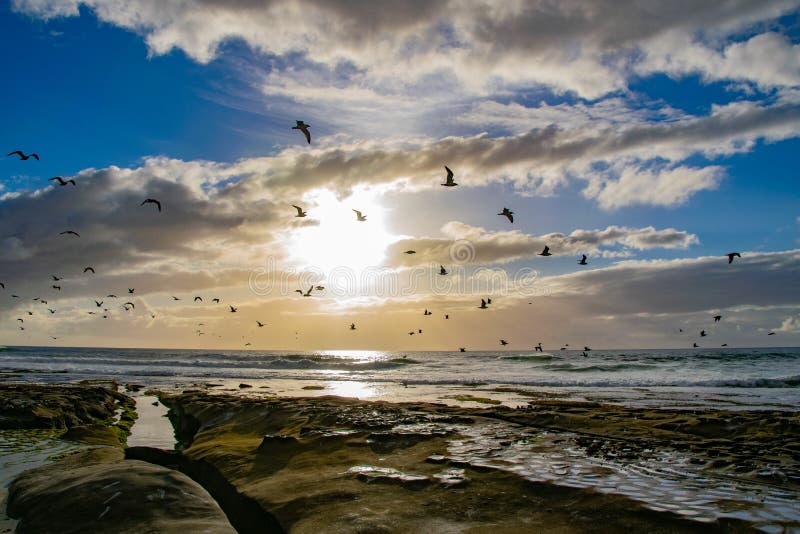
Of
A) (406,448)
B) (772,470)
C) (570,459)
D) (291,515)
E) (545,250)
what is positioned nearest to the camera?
(291,515)

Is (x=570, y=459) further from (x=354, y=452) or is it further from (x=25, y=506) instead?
(x=25, y=506)

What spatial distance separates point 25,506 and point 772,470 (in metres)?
12.1

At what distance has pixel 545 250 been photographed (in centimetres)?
2703

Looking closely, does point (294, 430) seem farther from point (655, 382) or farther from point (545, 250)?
point (655, 382)

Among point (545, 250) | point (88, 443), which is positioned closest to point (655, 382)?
point (545, 250)

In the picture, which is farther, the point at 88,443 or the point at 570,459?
the point at 88,443

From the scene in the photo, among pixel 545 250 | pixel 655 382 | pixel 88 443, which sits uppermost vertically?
pixel 545 250

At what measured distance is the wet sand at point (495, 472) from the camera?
6.14 metres

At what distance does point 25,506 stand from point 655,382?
47.2 metres

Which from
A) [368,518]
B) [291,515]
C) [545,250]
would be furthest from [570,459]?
[545,250]

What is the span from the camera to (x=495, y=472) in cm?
806

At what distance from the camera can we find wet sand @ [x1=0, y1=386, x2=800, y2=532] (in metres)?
6.14

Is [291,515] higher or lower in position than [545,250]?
lower

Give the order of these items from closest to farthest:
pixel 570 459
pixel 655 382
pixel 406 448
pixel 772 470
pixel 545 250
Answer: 1. pixel 772 470
2. pixel 570 459
3. pixel 406 448
4. pixel 545 250
5. pixel 655 382
